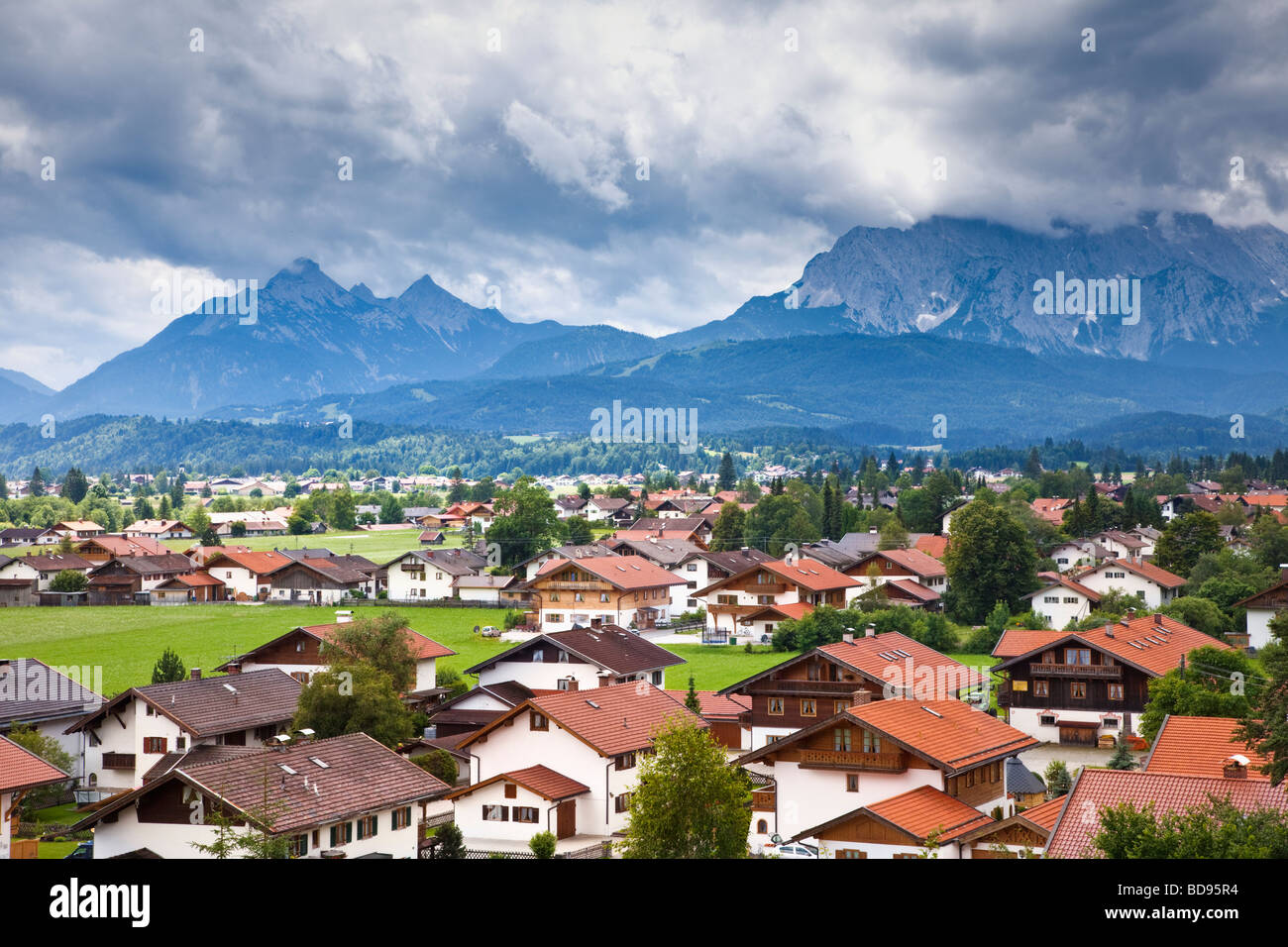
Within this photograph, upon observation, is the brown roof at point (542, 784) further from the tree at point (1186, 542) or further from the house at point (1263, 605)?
the tree at point (1186, 542)

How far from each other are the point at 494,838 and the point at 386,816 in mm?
5128

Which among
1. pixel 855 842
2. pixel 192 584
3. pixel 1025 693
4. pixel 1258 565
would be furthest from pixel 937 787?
pixel 192 584

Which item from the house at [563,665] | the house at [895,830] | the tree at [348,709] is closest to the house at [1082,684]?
the house at [563,665]

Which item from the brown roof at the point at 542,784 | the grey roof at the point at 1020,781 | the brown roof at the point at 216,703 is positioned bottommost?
the grey roof at the point at 1020,781

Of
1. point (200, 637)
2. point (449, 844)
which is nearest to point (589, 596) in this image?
point (200, 637)

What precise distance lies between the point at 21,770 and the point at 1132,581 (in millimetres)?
60657

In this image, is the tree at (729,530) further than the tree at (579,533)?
No

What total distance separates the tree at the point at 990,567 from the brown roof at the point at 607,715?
41363 millimetres

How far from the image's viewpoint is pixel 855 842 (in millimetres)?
25641

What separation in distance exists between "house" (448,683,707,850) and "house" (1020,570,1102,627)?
139 ft

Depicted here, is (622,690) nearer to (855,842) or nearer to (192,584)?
(855,842)

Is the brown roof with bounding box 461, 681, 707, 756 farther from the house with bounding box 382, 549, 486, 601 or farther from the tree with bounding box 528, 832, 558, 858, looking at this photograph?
the house with bounding box 382, 549, 486, 601

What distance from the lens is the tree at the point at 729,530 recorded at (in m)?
107

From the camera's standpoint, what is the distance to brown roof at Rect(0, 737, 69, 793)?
2766 centimetres
